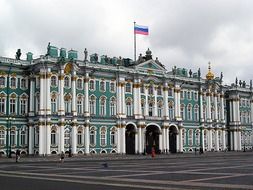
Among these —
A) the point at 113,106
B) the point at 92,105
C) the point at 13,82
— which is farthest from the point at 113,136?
the point at 13,82

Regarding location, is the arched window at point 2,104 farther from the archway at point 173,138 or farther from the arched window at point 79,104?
the archway at point 173,138

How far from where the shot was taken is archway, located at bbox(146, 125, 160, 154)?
90.4 meters

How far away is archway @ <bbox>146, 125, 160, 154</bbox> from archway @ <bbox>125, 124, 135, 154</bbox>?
4301 millimetres

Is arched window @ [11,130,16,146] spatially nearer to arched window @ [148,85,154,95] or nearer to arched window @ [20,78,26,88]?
arched window @ [20,78,26,88]

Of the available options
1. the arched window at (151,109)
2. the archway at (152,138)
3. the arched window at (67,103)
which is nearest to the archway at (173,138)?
the archway at (152,138)

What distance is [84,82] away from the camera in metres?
80.4

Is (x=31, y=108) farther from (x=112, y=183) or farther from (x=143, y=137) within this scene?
(x=112, y=183)

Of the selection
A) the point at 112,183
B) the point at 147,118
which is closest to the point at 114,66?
the point at 147,118

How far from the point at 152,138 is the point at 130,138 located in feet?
19.7

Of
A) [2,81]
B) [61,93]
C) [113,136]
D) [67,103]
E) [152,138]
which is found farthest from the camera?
[152,138]

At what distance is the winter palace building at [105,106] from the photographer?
74562 millimetres

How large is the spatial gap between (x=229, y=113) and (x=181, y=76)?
21311 millimetres

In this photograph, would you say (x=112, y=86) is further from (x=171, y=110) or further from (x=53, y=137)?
(x=53, y=137)

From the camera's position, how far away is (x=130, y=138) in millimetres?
87562
